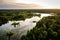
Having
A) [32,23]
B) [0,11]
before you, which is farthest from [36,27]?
[0,11]

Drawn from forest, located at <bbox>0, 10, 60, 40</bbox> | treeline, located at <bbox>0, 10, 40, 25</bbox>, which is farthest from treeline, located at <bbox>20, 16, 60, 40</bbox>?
treeline, located at <bbox>0, 10, 40, 25</bbox>

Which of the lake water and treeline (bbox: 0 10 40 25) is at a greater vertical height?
treeline (bbox: 0 10 40 25)

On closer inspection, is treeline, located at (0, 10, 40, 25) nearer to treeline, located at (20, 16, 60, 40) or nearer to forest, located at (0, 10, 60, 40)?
forest, located at (0, 10, 60, 40)

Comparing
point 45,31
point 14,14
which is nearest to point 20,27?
point 14,14

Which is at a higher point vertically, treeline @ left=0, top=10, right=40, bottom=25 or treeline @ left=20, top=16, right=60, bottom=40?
treeline @ left=0, top=10, right=40, bottom=25

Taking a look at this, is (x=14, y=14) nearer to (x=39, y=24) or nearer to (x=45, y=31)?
(x=39, y=24)

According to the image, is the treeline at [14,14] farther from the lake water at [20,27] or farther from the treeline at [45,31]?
the treeline at [45,31]

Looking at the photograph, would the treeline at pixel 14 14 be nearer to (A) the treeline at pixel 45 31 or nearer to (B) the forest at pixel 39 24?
(B) the forest at pixel 39 24

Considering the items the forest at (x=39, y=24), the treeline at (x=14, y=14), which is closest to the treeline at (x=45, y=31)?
the forest at (x=39, y=24)

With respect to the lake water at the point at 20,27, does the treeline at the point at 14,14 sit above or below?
above

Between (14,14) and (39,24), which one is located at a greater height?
(14,14)
